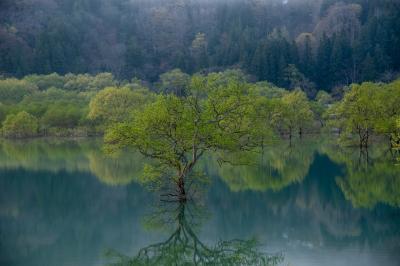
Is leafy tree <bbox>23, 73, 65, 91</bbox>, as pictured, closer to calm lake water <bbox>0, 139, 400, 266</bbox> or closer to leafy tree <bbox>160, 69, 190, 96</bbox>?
leafy tree <bbox>160, 69, 190, 96</bbox>

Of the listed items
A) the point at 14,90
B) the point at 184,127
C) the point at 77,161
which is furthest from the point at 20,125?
the point at 184,127

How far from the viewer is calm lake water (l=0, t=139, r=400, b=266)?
1930 centimetres

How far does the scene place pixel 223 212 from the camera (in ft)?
83.5

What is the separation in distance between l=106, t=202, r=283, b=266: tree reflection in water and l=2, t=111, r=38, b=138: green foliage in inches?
2411

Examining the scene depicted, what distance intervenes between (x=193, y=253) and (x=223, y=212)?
659 centimetres

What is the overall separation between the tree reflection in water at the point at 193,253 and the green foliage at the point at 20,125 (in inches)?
2411

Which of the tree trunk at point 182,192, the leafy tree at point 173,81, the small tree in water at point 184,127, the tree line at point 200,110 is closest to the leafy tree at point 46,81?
the tree line at point 200,110

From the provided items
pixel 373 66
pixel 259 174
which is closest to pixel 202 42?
pixel 373 66

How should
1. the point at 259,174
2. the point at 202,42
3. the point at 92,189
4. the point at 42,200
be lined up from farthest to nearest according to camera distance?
1. the point at 202,42
2. the point at 259,174
3. the point at 92,189
4. the point at 42,200

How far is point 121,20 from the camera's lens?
16975 cm

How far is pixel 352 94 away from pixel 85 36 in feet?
383

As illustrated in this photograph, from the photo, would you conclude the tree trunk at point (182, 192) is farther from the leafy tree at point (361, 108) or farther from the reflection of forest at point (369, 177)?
the leafy tree at point (361, 108)

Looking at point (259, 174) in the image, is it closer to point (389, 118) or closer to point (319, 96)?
point (389, 118)

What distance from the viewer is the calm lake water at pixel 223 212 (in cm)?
1930
